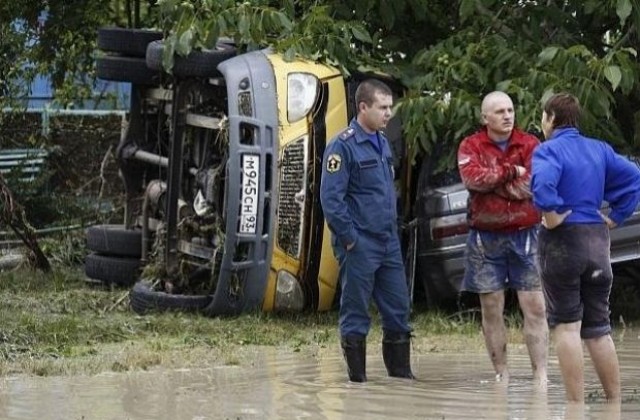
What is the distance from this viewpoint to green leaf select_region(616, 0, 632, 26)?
36.4ft

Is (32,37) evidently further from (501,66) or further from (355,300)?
(355,300)

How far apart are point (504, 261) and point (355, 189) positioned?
3.24 feet

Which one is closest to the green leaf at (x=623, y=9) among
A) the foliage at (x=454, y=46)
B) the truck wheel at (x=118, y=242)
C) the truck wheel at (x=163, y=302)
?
the foliage at (x=454, y=46)

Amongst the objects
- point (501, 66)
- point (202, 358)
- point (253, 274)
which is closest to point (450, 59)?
point (501, 66)

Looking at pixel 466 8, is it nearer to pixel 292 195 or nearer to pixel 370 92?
pixel 292 195

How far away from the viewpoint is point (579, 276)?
777cm

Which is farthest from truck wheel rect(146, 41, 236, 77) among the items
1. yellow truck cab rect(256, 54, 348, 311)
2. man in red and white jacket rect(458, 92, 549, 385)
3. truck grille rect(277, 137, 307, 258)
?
man in red and white jacket rect(458, 92, 549, 385)

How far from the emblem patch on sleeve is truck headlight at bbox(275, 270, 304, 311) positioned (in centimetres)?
346

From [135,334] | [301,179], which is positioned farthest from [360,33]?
[135,334]

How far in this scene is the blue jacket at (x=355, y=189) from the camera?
8.74 m

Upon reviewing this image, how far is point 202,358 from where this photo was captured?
10.1 m

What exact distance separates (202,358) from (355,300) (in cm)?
158

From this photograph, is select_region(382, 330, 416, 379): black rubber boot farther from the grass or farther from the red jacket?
the grass

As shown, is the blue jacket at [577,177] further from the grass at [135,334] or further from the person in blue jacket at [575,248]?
the grass at [135,334]
